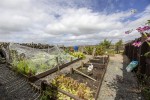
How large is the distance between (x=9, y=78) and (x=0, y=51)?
6.99 meters

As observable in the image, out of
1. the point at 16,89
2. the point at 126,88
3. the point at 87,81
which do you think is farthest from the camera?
the point at 87,81

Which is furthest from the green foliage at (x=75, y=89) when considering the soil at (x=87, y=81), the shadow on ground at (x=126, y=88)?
the shadow on ground at (x=126, y=88)

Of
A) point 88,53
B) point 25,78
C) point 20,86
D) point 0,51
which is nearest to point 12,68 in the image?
point 25,78

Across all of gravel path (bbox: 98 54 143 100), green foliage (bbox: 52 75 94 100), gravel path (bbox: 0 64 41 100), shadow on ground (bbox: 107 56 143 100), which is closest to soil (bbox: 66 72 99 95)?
gravel path (bbox: 98 54 143 100)

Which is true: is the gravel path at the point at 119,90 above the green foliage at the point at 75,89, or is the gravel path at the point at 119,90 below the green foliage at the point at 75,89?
below

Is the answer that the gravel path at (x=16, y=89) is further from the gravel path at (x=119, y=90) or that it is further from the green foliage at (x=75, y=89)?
the gravel path at (x=119, y=90)

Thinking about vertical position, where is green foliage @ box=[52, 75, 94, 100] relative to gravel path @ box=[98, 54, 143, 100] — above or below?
above

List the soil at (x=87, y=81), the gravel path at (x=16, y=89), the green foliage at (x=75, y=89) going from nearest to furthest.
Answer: the green foliage at (x=75, y=89), the gravel path at (x=16, y=89), the soil at (x=87, y=81)

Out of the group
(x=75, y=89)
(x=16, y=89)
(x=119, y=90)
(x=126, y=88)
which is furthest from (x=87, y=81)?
(x=16, y=89)

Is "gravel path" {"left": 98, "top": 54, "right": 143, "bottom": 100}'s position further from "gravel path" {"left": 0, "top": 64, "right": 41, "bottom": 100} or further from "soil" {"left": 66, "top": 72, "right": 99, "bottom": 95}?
"gravel path" {"left": 0, "top": 64, "right": 41, "bottom": 100}

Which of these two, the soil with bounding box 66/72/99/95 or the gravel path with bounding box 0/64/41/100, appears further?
the soil with bounding box 66/72/99/95

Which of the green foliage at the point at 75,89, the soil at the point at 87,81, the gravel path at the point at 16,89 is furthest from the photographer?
the soil at the point at 87,81

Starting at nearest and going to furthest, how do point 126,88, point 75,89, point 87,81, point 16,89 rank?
point 75,89 < point 16,89 < point 126,88 < point 87,81

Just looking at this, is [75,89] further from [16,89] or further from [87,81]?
[16,89]
